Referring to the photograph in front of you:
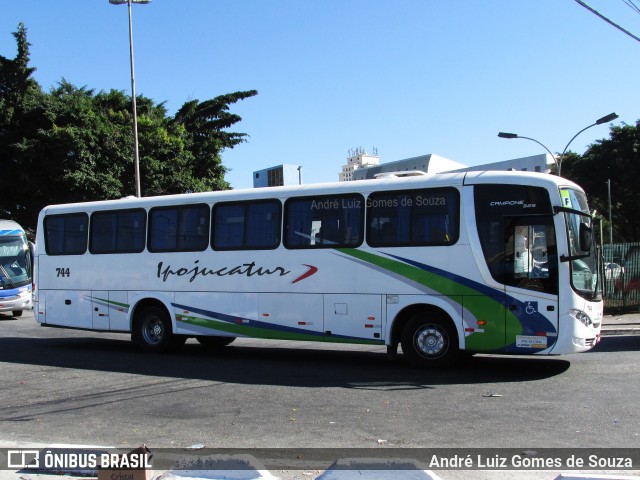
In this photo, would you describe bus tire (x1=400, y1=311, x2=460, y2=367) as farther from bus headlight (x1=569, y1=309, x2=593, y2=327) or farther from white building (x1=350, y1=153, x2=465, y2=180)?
white building (x1=350, y1=153, x2=465, y2=180)

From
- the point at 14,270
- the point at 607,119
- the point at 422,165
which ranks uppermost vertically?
the point at 422,165

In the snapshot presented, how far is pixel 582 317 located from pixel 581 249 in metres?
1.03

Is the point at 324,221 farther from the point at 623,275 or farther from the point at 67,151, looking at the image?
the point at 67,151

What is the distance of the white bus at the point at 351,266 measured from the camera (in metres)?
9.73

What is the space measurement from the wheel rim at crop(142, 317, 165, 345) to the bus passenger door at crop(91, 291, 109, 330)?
922 millimetres

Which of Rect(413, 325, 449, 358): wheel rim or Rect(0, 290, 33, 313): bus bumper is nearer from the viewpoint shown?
Rect(413, 325, 449, 358): wheel rim

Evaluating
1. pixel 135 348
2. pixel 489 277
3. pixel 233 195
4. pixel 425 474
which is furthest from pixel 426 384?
pixel 135 348

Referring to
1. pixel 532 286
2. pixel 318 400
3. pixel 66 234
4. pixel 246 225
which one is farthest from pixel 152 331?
pixel 532 286

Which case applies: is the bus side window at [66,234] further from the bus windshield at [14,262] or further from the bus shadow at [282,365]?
the bus windshield at [14,262]

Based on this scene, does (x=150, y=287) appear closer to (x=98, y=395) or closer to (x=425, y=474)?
(x=98, y=395)

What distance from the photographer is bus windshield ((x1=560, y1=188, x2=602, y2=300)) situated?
377 inches

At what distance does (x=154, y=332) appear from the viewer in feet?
43.9

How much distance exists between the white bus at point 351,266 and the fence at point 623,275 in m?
12.1

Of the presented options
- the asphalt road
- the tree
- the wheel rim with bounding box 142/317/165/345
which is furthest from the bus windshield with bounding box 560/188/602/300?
the tree
